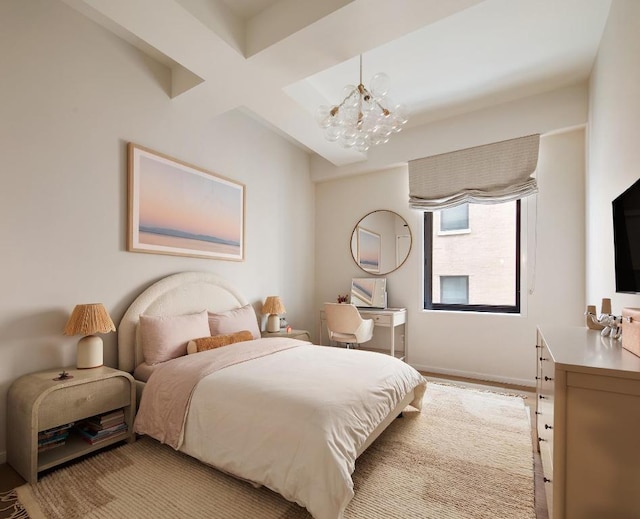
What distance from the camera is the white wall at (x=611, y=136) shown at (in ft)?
5.76

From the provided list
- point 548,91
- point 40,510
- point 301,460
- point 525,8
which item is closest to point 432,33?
point 525,8

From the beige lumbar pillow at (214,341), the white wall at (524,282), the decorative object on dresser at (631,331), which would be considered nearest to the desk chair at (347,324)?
the white wall at (524,282)

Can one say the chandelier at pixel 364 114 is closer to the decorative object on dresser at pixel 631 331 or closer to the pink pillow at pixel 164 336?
the decorative object on dresser at pixel 631 331

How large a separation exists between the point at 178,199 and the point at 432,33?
2.53m

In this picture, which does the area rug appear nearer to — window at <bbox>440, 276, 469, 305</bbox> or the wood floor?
the wood floor

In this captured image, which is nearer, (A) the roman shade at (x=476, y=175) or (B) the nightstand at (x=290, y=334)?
(A) the roman shade at (x=476, y=175)

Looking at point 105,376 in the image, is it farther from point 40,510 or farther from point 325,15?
point 325,15

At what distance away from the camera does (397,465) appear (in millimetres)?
1995

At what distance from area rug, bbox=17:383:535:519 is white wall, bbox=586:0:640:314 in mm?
1212

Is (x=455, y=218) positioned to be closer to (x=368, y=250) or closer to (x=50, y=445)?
(x=368, y=250)

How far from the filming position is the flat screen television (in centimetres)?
143

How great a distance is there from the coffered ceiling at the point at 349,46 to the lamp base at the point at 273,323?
2113 mm

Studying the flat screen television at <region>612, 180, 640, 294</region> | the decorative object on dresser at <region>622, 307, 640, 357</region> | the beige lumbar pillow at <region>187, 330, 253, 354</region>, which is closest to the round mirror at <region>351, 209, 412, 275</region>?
the beige lumbar pillow at <region>187, 330, 253, 354</region>

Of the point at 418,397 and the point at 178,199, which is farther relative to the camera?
the point at 178,199
